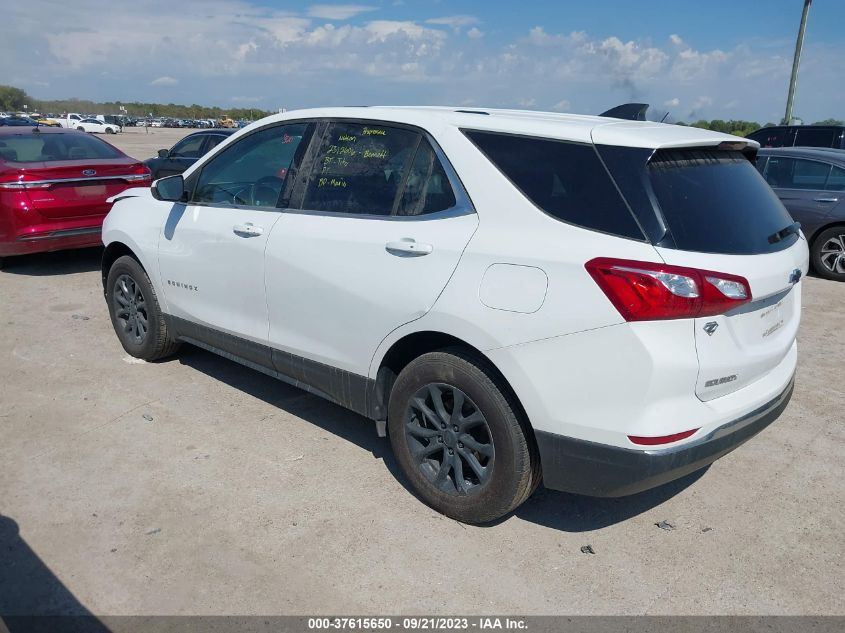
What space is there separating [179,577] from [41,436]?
5.87ft

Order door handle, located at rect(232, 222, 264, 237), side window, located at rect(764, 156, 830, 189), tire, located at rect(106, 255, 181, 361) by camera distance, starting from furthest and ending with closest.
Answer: side window, located at rect(764, 156, 830, 189) → tire, located at rect(106, 255, 181, 361) → door handle, located at rect(232, 222, 264, 237)

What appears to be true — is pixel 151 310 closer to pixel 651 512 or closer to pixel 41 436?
pixel 41 436

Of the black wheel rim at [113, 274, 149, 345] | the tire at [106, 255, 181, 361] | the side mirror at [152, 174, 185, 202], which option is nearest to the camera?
the side mirror at [152, 174, 185, 202]

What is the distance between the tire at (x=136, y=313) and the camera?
509cm

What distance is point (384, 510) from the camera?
3488 millimetres

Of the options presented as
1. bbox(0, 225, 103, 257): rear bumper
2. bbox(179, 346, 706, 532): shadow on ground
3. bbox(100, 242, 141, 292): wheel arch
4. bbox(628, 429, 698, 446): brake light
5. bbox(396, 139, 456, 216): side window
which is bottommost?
bbox(179, 346, 706, 532): shadow on ground

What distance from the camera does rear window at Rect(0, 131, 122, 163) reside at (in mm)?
7871

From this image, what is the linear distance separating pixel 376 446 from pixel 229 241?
1506mm

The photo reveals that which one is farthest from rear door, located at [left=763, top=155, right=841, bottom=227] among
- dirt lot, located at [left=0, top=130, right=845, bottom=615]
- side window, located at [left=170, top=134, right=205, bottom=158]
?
side window, located at [left=170, top=134, right=205, bottom=158]

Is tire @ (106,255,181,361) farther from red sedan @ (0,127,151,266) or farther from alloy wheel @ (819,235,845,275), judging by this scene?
alloy wheel @ (819,235,845,275)

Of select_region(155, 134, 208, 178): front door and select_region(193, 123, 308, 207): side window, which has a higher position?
→ select_region(193, 123, 308, 207): side window

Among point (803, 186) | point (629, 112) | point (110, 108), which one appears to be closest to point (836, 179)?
point (803, 186)

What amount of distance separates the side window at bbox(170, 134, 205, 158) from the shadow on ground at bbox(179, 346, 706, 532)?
937 cm

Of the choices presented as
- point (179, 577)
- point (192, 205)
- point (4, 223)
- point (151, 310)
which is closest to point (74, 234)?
point (4, 223)
